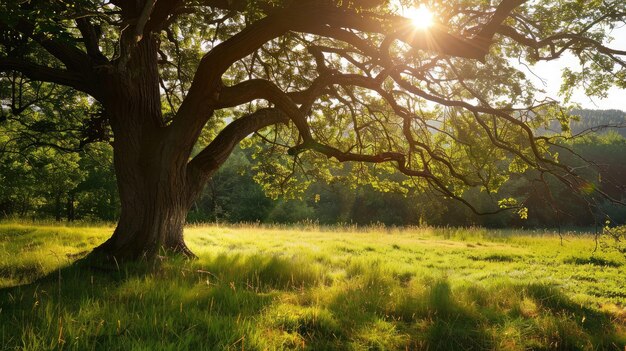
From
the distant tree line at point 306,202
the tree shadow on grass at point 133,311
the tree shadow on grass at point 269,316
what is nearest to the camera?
the tree shadow on grass at point 133,311

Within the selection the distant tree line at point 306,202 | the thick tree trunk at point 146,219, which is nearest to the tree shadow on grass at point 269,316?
the thick tree trunk at point 146,219

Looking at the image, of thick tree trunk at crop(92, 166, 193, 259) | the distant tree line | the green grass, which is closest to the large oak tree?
thick tree trunk at crop(92, 166, 193, 259)

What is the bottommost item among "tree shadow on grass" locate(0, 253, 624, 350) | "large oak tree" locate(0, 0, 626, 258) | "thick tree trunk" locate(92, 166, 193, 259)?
"tree shadow on grass" locate(0, 253, 624, 350)

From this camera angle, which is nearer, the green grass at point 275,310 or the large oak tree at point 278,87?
the green grass at point 275,310

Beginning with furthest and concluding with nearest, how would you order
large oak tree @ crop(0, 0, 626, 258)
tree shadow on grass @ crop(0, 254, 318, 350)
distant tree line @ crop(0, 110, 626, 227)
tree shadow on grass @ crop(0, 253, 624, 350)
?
distant tree line @ crop(0, 110, 626, 227), large oak tree @ crop(0, 0, 626, 258), tree shadow on grass @ crop(0, 253, 624, 350), tree shadow on grass @ crop(0, 254, 318, 350)

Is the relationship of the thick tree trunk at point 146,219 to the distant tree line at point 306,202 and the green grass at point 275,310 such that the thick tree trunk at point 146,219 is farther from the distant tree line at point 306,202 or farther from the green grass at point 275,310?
the distant tree line at point 306,202

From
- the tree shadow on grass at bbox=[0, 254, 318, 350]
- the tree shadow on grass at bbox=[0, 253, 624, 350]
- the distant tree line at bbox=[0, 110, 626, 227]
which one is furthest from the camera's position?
the distant tree line at bbox=[0, 110, 626, 227]

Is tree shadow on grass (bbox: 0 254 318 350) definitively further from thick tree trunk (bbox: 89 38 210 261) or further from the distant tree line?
the distant tree line

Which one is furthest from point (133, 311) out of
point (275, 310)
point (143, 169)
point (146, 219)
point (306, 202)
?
point (306, 202)

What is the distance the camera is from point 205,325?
12.7ft

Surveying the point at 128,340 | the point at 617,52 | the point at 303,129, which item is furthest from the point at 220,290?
the point at 617,52

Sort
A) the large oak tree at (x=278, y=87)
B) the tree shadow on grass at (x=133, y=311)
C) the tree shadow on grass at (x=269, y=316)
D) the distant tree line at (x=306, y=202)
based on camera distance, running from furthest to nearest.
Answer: the distant tree line at (x=306, y=202) < the large oak tree at (x=278, y=87) < the tree shadow on grass at (x=269, y=316) < the tree shadow on grass at (x=133, y=311)

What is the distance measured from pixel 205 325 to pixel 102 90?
5428mm

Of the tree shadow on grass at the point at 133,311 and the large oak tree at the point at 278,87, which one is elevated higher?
the large oak tree at the point at 278,87
